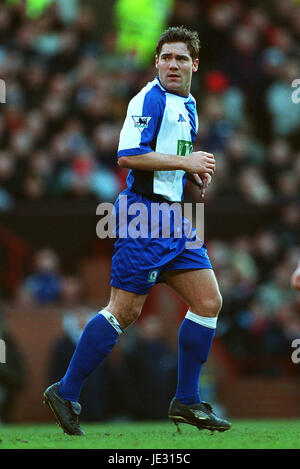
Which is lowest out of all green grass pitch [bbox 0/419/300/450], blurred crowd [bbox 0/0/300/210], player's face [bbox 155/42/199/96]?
green grass pitch [bbox 0/419/300/450]

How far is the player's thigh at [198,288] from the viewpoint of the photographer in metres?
5.75

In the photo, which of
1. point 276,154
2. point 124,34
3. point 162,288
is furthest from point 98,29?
point 162,288

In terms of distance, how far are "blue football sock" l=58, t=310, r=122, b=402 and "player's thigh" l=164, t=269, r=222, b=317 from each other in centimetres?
48

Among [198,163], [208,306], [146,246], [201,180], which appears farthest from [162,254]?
[201,180]

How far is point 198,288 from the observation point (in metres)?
5.75

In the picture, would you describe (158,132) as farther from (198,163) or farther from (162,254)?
(162,254)

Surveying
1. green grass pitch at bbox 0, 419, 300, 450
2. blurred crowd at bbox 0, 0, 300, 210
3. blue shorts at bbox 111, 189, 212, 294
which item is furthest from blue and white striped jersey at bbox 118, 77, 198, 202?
blurred crowd at bbox 0, 0, 300, 210

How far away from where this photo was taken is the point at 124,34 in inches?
758

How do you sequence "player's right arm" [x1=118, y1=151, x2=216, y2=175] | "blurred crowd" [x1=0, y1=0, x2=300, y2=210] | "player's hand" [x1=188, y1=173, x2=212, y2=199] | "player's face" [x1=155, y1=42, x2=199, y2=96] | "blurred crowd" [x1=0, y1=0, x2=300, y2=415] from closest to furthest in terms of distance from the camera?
1. "player's right arm" [x1=118, y1=151, x2=216, y2=175]
2. "player's face" [x1=155, y1=42, x2=199, y2=96]
3. "player's hand" [x1=188, y1=173, x2=212, y2=199]
4. "blurred crowd" [x1=0, y1=0, x2=300, y2=415]
5. "blurred crowd" [x1=0, y1=0, x2=300, y2=210]

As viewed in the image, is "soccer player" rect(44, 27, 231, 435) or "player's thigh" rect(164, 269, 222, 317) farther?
"player's thigh" rect(164, 269, 222, 317)

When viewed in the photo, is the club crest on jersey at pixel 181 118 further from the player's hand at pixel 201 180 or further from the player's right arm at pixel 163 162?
the player's hand at pixel 201 180

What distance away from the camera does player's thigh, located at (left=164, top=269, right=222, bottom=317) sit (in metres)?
5.75

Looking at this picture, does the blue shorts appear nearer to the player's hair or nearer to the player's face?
the player's face

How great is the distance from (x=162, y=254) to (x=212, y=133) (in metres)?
8.25
